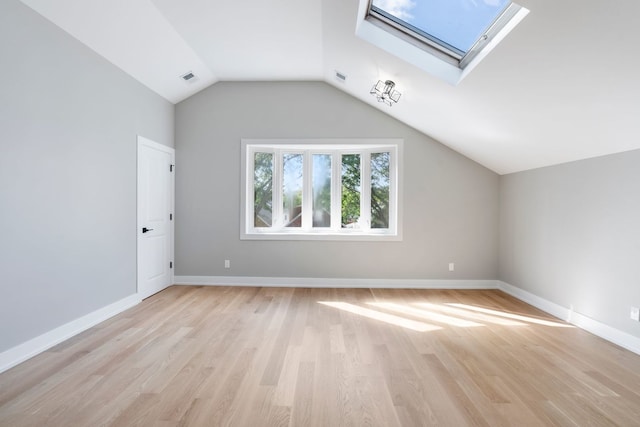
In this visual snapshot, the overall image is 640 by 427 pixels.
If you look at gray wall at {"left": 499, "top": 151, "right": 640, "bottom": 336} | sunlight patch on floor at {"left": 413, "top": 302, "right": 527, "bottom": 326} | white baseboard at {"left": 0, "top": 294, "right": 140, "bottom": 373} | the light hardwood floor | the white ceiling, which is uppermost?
the white ceiling

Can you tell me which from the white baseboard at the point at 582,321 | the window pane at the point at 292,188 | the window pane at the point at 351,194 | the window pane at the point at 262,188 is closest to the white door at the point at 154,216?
the window pane at the point at 262,188

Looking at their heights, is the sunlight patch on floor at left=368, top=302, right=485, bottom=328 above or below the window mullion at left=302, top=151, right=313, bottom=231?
below

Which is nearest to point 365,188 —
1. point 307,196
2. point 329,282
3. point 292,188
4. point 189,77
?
point 307,196

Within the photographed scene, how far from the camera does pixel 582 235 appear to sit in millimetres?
3332

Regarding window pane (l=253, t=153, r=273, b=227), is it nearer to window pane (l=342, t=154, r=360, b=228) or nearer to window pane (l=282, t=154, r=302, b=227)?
window pane (l=282, t=154, r=302, b=227)

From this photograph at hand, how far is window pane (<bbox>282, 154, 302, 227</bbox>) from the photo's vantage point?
523 centimetres

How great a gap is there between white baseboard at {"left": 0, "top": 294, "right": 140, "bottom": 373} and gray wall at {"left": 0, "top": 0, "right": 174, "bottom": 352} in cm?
6

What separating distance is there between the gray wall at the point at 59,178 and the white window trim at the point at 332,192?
5.05 feet

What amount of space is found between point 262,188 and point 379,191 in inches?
72.6

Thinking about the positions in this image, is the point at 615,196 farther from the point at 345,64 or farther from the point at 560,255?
the point at 345,64

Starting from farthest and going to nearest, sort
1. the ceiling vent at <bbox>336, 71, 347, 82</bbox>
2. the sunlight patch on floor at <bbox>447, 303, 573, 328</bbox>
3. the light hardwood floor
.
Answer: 1. the ceiling vent at <bbox>336, 71, 347, 82</bbox>
2. the sunlight patch on floor at <bbox>447, 303, 573, 328</bbox>
3. the light hardwood floor

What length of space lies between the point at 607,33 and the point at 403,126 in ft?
10.1

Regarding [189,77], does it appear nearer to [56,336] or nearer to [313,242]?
[313,242]

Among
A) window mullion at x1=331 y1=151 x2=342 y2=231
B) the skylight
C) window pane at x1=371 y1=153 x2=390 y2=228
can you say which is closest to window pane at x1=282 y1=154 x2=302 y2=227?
window mullion at x1=331 y1=151 x2=342 y2=231
